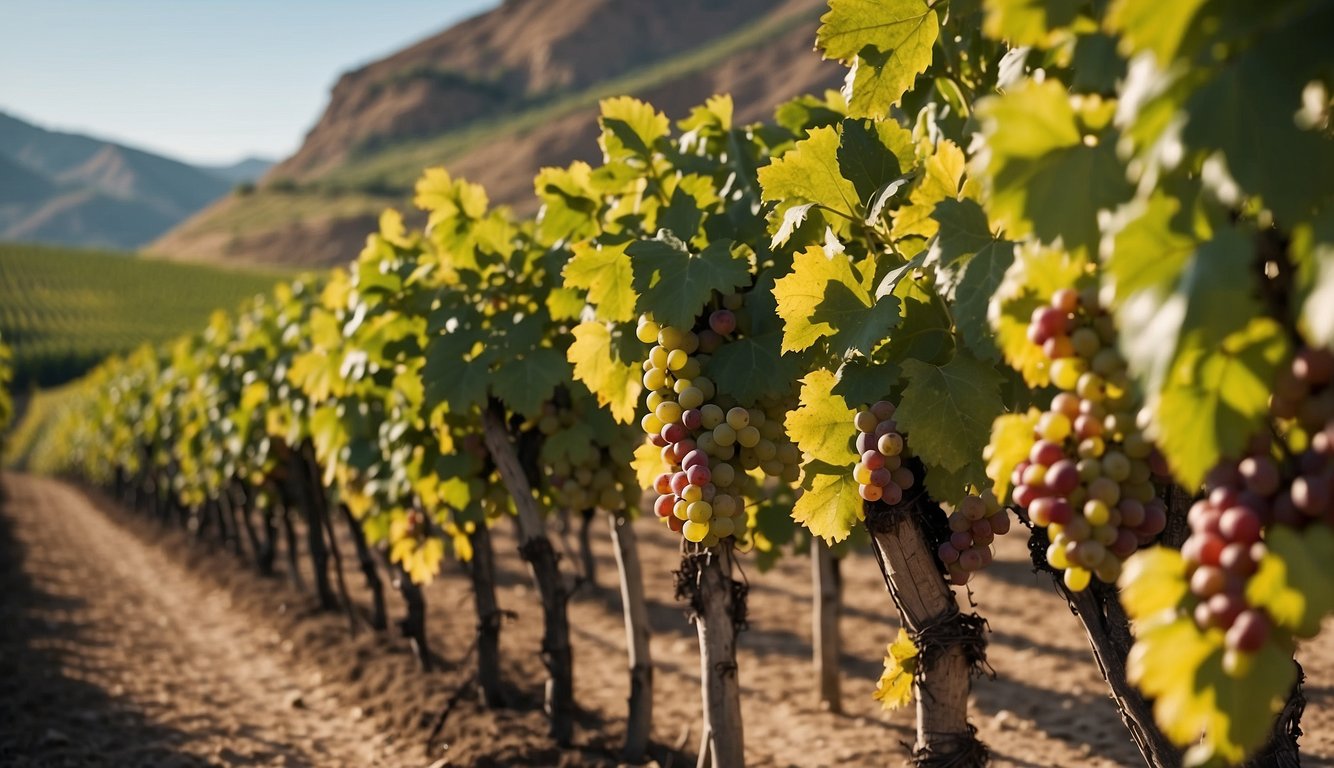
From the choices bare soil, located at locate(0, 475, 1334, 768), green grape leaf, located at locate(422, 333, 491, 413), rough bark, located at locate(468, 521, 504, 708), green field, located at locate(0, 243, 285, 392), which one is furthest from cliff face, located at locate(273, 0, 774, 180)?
green grape leaf, located at locate(422, 333, 491, 413)

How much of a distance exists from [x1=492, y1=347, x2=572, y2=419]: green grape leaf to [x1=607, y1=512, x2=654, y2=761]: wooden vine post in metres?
1.18

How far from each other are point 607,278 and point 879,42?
1.24 m

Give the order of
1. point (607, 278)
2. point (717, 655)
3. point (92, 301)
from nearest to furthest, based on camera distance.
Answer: point (607, 278)
point (717, 655)
point (92, 301)

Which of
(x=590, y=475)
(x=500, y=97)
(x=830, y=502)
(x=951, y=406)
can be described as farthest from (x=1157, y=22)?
(x=500, y=97)

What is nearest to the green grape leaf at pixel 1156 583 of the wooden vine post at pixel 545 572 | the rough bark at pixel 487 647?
the wooden vine post at pixel 545 572

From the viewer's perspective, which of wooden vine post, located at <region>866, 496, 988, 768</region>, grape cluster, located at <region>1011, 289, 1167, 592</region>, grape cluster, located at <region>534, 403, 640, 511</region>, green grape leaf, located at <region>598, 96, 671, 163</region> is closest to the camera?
grape cluster, located at <region>1011, 289, 1167, 592</region>

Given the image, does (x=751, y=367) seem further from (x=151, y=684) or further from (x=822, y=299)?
(x=151, y=684)

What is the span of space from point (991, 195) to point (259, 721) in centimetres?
691

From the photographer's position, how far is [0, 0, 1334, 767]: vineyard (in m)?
1.43

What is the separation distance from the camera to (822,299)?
110 inches

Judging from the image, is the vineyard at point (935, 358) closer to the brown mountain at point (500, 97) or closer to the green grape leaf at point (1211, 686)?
the green grape leaf at point (1211, 686)

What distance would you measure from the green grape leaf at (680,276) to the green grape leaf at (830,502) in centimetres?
61

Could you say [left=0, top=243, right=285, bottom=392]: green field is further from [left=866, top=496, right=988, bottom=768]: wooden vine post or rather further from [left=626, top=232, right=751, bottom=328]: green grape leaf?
[left=866, top=496, right=988, bottom=768]: wooden vine post

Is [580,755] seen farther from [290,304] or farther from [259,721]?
[290,304]
